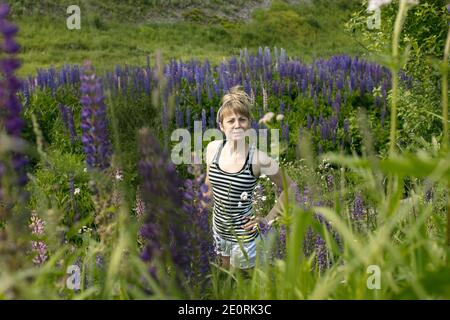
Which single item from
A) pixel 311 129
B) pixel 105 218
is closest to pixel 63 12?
pixel 311 129

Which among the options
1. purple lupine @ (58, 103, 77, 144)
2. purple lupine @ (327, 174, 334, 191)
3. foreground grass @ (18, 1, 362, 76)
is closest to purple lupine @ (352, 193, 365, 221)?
purple lupine @ (327, 174, 334, 191)

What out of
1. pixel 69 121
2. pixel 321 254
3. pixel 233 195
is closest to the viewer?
pixel 321 254

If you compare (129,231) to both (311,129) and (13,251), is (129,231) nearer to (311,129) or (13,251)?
(13,251)

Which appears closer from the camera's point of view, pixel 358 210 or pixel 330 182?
pixel 358 210

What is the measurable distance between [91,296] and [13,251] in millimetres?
277

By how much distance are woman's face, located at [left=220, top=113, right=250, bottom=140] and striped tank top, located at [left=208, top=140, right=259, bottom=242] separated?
138mm

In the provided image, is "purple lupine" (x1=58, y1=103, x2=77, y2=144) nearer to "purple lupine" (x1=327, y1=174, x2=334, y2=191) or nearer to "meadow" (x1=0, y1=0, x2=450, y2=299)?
"meadow" (x1=0, y1=0, x2=450, y2=299)

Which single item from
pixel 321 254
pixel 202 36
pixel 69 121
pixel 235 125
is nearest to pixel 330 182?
pixel 235 125

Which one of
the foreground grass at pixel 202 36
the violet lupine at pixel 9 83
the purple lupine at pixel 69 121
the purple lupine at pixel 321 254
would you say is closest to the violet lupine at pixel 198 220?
the violet lupine at pixel 9 83

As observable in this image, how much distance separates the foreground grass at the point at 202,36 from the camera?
16.4m

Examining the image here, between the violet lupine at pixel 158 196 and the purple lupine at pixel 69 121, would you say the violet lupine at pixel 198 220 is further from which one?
the purple lupine at pixel 69 121

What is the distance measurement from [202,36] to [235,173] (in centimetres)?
1689

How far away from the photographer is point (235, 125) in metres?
3.30

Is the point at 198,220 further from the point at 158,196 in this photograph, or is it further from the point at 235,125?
the point at 235,125
